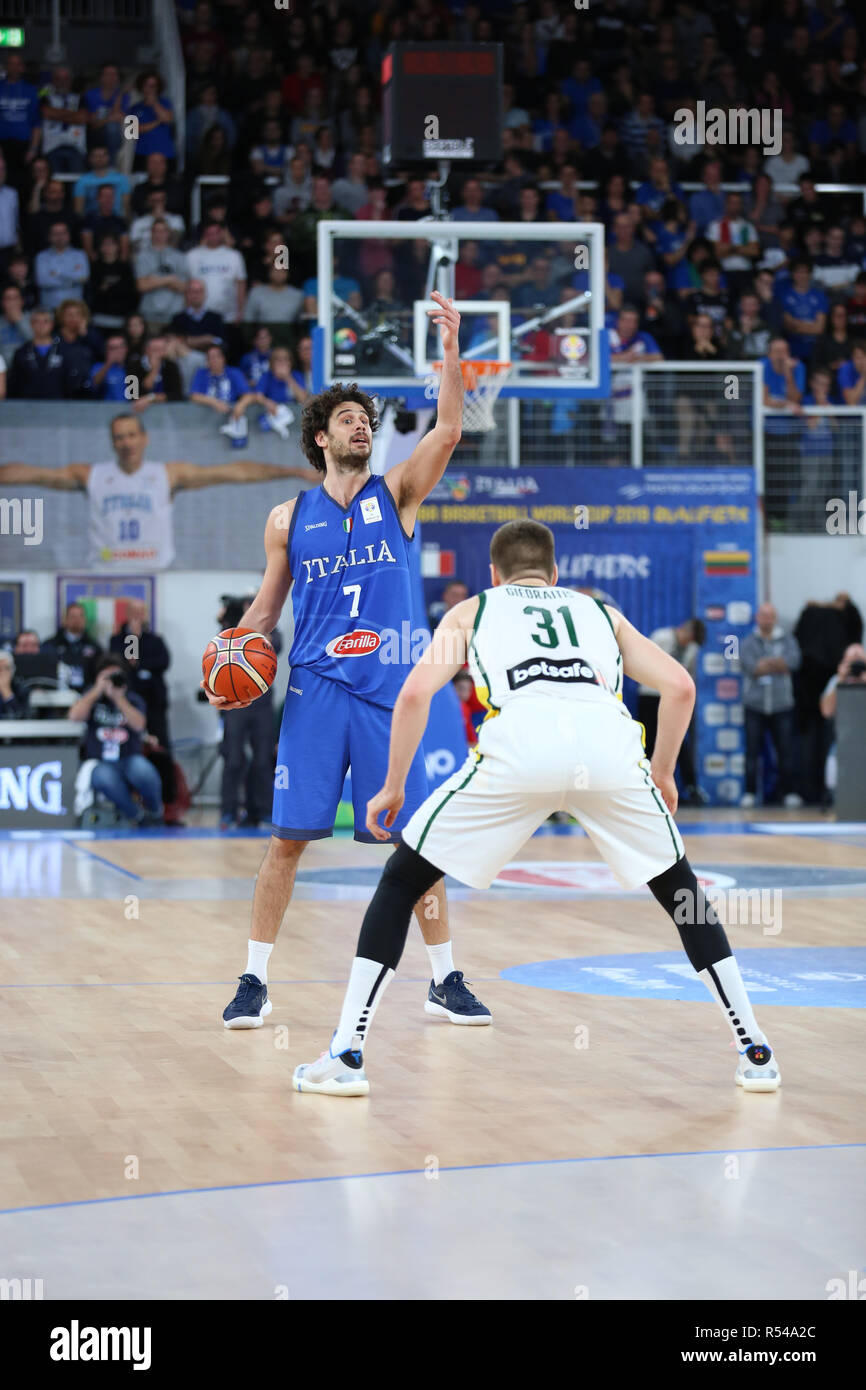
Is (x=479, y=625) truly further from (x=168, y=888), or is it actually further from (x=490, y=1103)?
(x=168, y=888)

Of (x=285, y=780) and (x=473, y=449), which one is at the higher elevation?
(x=473, y=449)

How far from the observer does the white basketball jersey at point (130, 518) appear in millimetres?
17734

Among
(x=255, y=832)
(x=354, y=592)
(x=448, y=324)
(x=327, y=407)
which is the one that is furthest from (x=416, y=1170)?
(x=255, y=832)

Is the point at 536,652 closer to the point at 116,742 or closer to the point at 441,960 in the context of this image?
the point at 441,960

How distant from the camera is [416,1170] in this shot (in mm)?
4180

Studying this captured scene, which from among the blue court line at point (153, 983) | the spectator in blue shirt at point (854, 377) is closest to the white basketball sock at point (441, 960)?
the blue court line at point (153, 983)

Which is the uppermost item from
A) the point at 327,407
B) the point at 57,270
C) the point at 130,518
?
the point at 57,270

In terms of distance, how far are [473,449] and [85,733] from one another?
5.35 metres

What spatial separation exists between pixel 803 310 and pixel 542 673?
631 inches

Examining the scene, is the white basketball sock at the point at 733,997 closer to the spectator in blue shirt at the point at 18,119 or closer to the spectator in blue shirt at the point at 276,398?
the spectator in blue shirt at the point at 276,398

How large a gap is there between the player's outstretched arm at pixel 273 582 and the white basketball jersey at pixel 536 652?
145 centimetres

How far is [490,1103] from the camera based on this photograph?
4938 mm

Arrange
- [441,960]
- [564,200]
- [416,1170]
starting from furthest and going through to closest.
→ [564,200] < [441,960] < [416,1170]
